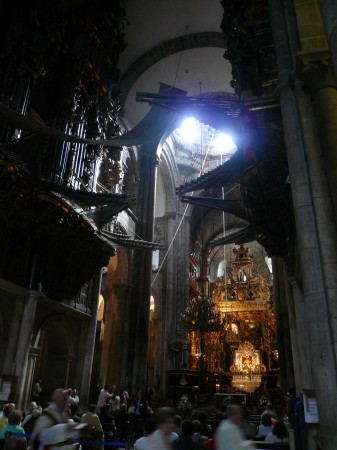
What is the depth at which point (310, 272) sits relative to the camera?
455 centimetres

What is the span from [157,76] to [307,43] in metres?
13.8

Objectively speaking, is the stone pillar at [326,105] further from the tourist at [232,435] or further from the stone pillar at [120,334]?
the stone pillar at [120,334]

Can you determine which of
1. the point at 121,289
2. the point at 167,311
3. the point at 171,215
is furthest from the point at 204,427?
the point at 171,215

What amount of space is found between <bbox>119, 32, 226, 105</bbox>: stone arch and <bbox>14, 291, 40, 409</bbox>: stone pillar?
1061cm

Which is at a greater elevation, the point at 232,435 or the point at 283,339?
the point at 283,339

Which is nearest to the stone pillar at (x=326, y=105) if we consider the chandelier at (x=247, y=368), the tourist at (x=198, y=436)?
the tourist at (x=198, y=436)

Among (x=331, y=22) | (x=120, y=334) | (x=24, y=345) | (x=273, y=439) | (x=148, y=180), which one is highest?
(x=148, y=180)

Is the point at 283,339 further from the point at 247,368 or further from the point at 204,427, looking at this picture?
the point at 247,368

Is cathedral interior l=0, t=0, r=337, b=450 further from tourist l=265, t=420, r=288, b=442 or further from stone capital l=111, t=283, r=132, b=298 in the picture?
tourist l=265, t=420, r=288, b=442

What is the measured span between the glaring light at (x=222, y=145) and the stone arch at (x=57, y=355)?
59.5ft

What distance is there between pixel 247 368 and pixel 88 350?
14325 millimetres

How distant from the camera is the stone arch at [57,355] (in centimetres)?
1116

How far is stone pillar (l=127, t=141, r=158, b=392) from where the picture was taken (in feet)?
48.3

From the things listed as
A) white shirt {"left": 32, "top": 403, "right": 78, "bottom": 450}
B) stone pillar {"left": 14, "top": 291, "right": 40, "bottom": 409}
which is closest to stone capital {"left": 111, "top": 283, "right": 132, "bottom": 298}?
stone pillar {"left": 14, "top": 291, "right": 40, "bottom": 409}
